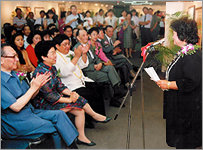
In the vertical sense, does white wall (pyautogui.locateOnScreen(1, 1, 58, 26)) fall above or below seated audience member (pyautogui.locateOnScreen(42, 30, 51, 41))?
above

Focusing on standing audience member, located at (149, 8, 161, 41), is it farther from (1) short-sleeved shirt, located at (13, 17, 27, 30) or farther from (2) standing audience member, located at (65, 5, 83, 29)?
(1) short-sleeved shirt, located at (13, 17, 27, 30)

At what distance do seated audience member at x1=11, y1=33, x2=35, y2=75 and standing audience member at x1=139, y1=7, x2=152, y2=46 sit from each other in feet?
8.79

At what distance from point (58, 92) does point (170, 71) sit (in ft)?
3.86

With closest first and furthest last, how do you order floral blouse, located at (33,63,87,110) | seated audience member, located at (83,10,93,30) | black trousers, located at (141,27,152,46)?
floral blouse, located at (33,63,87,110), black trousers, located at (141,27,152,46), seated audience member, located at (83,10,93,30)

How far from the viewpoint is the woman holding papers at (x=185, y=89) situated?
76.1 inches

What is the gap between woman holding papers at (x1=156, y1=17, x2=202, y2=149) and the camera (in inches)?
76.1

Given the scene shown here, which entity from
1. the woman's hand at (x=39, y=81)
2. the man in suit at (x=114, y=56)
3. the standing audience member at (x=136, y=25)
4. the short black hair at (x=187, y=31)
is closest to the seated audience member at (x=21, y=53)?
the woman's hand at (x=39, y=81)

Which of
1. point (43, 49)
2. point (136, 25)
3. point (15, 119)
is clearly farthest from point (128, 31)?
point (15, 119)

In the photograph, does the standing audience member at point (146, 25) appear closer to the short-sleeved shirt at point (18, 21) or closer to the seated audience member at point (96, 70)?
the seated audience member at point (96, 70)

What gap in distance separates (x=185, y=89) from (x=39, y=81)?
1.19 meters

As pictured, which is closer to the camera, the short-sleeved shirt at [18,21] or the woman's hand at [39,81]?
the woman's hand at [39,81]

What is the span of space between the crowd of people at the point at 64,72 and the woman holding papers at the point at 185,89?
0.36 ft

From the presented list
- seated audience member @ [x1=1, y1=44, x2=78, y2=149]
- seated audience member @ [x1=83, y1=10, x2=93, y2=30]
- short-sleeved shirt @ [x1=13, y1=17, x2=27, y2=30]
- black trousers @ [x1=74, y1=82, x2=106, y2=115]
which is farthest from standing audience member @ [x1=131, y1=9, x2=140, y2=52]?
seated audience member @ [x1=1, y1=44, x2=78, y2=149]

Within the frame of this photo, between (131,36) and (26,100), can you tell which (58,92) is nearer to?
(26,100)
